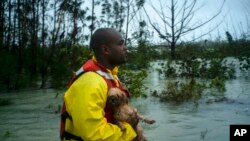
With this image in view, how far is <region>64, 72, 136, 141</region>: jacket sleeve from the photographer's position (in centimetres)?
219

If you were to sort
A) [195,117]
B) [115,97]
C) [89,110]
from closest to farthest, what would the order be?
1. [89,110]
2. [115,97]
3. [195,117]

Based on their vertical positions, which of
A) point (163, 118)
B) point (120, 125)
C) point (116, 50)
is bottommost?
point (163, 118)

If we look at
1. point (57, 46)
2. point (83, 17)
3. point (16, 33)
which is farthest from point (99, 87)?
point (83, 17)

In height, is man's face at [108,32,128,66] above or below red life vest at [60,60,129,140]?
above

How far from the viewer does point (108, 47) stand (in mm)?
2508

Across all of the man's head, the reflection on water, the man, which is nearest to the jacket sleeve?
the man

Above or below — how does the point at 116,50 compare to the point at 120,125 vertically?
above

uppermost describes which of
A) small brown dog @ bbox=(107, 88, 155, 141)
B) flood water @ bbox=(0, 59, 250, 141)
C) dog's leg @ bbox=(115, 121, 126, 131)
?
small brown dog @ bbox=(107, 88, 155, 141)

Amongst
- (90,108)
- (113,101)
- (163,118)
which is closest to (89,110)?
(90,108)

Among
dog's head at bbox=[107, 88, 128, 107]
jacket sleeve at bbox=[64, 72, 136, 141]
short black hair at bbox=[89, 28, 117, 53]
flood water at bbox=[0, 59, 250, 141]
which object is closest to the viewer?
A: jacket sleeve at bbox=[64, 72, 136, 141]

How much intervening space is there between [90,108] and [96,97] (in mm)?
78

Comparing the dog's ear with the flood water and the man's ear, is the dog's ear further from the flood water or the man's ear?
the flood water

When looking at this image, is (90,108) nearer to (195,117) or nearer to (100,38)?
(100,38)

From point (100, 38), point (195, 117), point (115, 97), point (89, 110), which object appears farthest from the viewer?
point (195, 117)
